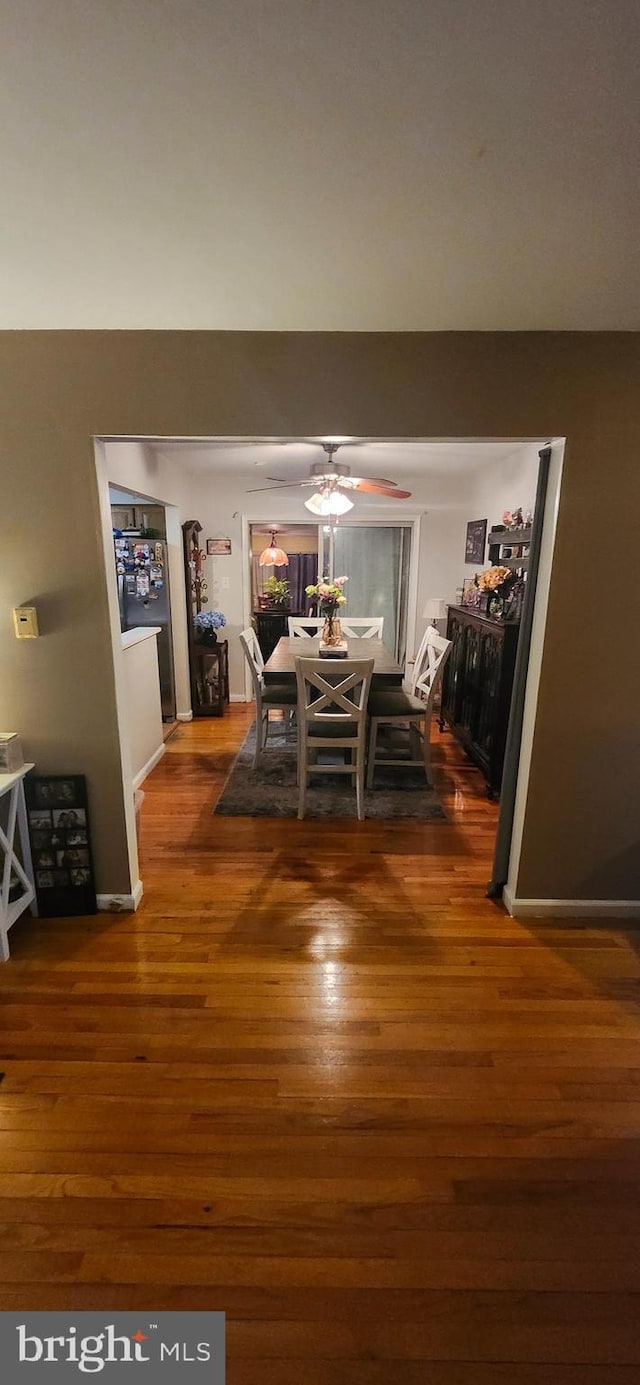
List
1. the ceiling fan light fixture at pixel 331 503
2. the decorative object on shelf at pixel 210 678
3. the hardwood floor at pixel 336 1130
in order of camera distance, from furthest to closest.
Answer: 1. the decorative object on shelf at pixel 210 678
2. the ceiling fan light fixture at pixel 331 503
3. the hardwood floor at pixel 336 1130

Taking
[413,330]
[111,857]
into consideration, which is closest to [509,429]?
[413,330]

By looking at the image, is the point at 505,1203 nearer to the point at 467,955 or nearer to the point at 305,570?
the point at 467,955

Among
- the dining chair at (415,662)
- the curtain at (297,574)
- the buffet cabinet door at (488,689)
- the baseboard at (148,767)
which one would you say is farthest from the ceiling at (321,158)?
the curtain at (297,574)

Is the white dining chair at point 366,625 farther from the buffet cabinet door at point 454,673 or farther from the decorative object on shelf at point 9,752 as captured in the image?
the decorative object on shelf at point 9,752

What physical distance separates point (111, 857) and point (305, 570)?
16.5 feet

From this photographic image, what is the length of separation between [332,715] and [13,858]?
176cm

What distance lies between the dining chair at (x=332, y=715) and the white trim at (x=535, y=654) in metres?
0.98

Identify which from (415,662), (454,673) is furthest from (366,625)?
(454,673)

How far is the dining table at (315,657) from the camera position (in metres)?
3.70

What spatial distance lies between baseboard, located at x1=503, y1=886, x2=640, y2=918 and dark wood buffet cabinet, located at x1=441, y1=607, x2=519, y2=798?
124 centimetres

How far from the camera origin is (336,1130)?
5.22ft

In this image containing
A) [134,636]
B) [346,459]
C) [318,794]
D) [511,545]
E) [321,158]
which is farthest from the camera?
[346,459]

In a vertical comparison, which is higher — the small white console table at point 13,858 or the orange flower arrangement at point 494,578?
the orange flower arrangement at point 494,578

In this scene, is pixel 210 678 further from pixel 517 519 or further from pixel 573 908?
pixel 573 908
